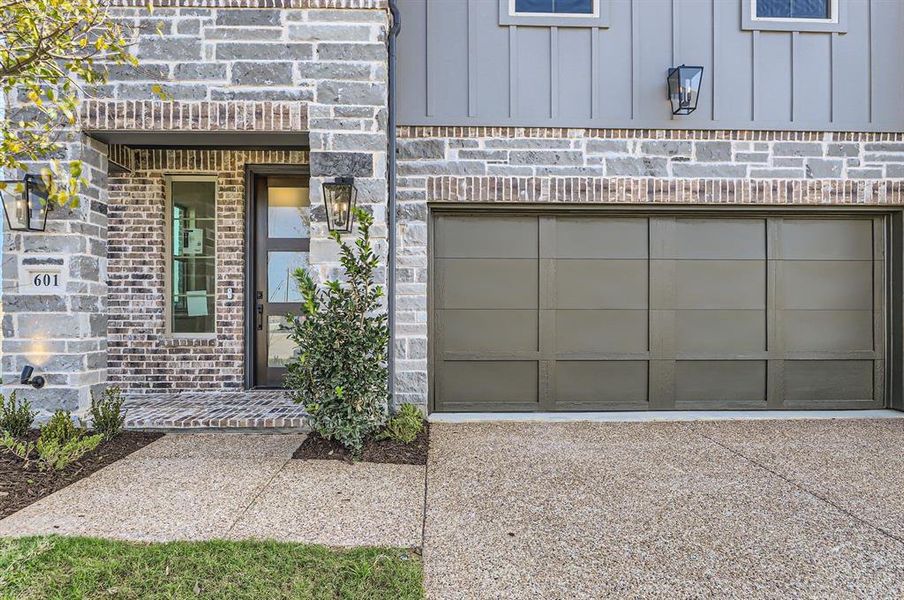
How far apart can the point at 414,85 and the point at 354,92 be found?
0.81 metres

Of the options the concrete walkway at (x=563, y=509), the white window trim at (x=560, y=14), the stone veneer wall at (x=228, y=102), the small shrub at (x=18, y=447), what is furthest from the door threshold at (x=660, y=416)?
the white window trim at (x=560, y=14)

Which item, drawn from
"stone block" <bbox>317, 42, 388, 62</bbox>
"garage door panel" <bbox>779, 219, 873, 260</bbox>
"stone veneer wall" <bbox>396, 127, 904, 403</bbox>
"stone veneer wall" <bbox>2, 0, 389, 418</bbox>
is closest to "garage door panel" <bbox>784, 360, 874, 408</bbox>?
"garage door panel" <bbox>779, 219, 873, 260</bbox>

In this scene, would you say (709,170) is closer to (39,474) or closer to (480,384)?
(480,384)

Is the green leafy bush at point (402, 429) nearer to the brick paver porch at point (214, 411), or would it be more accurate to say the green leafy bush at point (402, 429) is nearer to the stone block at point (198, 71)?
the brick paver porch at point (214, 411)

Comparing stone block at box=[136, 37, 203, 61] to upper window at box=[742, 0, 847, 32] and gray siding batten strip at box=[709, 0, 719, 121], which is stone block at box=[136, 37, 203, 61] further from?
upper window at box=[742, 0, 847, 32]

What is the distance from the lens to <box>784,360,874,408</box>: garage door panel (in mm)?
4910

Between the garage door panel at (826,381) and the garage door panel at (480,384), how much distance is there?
2.51m

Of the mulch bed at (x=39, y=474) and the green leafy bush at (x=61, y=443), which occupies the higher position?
the green leafy bush at (x=61, y=443)

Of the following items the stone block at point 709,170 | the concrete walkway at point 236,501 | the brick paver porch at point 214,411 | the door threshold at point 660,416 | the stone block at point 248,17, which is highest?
the stone block at point 248,17

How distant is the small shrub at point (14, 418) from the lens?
143 inches

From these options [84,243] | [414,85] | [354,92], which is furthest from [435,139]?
[84,243]

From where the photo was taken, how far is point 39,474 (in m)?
3.15

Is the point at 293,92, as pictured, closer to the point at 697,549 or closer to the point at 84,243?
the point at 84,243

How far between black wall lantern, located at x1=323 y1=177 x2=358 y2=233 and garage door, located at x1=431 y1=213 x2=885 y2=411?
1.14 meters
